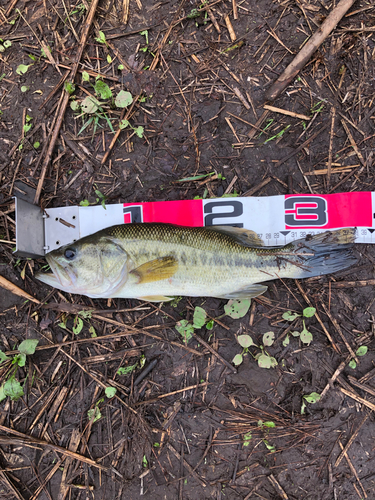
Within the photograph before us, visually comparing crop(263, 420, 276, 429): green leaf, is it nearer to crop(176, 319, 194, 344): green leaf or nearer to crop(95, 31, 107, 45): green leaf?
crop(176, 319, 194, 344): green leaf

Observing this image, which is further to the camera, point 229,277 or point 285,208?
point 285,208

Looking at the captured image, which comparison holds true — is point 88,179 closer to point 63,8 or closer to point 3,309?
point 3,309

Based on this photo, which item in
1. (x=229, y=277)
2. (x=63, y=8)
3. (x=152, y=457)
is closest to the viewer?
(x=229, y=277)

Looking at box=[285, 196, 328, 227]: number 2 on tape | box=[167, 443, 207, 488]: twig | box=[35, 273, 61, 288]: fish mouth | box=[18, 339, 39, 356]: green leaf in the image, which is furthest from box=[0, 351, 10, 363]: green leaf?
box=[285, 196, 328, 227]: number 2 on tape

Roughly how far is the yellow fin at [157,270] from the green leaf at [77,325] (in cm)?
107

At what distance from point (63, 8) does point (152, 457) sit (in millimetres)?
5810

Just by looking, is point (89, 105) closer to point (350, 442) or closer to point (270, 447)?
point (270, 447)

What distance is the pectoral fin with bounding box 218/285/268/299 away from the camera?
338cm

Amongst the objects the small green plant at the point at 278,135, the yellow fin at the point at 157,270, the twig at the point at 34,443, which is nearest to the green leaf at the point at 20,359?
the twig at the point at 34,443

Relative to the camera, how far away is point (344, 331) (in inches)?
143

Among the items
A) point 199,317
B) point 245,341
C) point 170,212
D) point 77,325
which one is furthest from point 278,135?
point 77,325

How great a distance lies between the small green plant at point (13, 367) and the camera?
3.58 m

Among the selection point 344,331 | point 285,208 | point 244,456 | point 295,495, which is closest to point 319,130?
point 285,208

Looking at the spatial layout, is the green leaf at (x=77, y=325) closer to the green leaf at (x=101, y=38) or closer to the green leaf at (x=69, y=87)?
the green leaf at (x=69, y=87)
